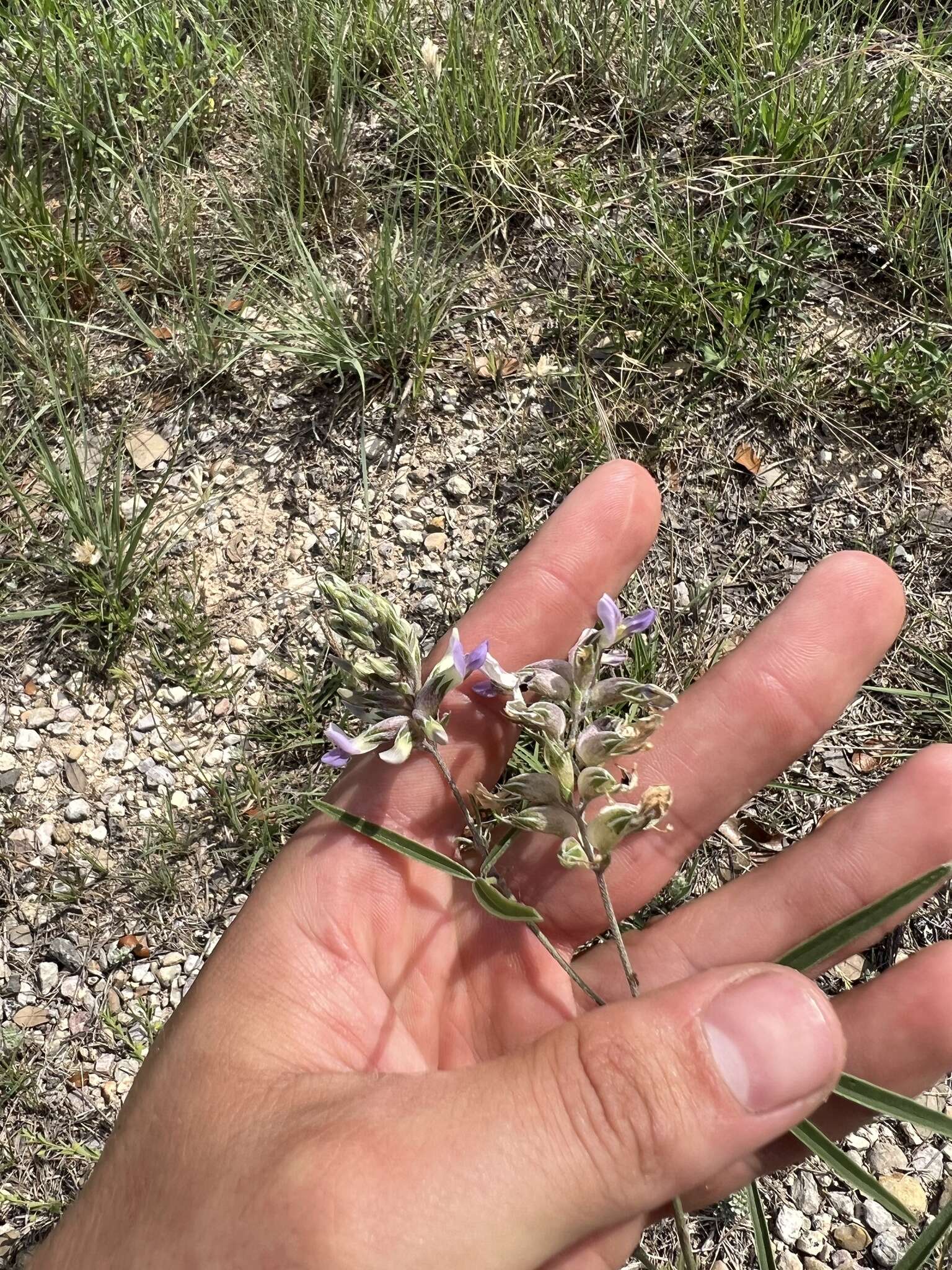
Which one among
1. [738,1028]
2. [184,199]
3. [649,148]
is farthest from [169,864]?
[649,148]

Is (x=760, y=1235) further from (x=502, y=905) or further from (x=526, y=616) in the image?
(x=526, y=616)

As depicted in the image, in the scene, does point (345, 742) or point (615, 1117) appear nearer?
point (615, 1117)

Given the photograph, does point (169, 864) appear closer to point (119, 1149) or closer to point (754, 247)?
point (119, 1149)

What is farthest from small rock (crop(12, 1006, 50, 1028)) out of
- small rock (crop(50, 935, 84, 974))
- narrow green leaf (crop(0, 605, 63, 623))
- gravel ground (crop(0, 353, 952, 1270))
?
narrow green leaf (crop(0, 605, 63, 623))

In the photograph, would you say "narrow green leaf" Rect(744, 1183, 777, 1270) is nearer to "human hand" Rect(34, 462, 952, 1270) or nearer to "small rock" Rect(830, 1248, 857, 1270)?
"human hand" Rect(34, 462, 952, 1270)

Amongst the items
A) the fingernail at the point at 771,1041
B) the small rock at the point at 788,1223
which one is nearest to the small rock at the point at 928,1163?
the small rock at the point at 788,1223

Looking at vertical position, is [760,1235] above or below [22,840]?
below

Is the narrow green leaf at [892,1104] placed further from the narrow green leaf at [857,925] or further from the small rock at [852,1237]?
the small rock at [852,1237]

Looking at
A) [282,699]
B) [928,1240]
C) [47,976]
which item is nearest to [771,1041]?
[928,1240]
